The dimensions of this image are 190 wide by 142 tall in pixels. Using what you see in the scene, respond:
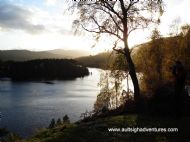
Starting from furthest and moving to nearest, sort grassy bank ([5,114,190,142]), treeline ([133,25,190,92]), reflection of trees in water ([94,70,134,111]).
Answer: treeline ([133,25,190,92]) < reflection of trees in water ([94,70,134,111]) < grassy bank ([5,114,190,142])

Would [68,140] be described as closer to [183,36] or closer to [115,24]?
[115,24]

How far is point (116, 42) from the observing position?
23.8 m

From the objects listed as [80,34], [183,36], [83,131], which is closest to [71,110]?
[183,36]

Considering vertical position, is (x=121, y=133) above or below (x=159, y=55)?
below

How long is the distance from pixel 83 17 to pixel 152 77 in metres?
32.0

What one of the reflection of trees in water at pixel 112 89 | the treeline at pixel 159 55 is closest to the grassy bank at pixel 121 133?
the reflection of trees in water at pixel 112 89

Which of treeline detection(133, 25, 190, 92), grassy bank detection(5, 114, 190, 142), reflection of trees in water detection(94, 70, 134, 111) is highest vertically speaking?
treeline detection(133, 25, 190, 92)

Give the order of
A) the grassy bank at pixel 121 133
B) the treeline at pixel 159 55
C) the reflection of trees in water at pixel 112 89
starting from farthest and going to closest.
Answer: the treeline at pixel 159 55 → the reflection of trees in water at pixel 112 89 → the grassy bank at pixel 121 133

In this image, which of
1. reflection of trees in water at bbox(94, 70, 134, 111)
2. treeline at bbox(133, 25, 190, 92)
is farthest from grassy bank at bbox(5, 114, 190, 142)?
treeline at bbox(133, 25, 190, 92)

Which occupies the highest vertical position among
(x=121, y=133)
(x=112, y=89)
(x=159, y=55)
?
(x=159, y=55)

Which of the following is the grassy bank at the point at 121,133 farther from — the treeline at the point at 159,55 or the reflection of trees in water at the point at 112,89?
the treeline at the point at 159,55

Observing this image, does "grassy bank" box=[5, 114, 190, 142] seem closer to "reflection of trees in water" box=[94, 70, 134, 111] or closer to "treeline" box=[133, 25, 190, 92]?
"reflection of trees in water" box=[94, 70, 134, 111]

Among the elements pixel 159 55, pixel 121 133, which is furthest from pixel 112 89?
pixel 121 133

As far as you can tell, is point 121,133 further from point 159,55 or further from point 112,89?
point 112,89
